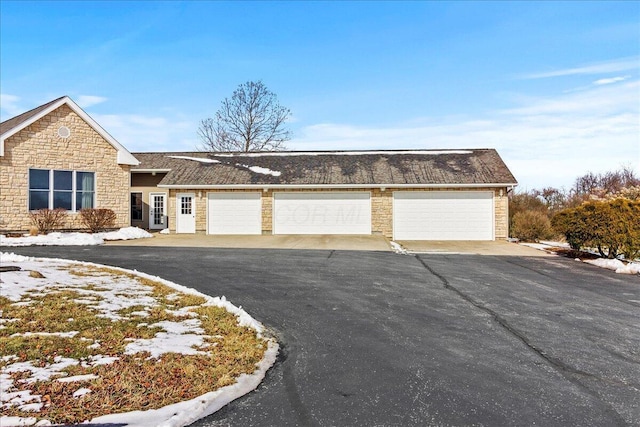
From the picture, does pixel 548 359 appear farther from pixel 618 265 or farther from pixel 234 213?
pixel 234 213

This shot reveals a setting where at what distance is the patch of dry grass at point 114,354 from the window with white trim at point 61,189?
44.9ft

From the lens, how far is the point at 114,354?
4320 millimetres

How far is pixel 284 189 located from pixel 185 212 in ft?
17.6

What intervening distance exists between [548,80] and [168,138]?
34.7 m

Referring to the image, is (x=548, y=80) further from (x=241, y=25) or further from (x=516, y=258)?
(x=241, y=25)

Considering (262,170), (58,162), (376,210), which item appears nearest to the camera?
(58,162)

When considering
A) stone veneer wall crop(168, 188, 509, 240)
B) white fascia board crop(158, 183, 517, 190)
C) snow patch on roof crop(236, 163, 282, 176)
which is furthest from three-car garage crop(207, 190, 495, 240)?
snow patch on roof crop(236, 163, 282, 176)

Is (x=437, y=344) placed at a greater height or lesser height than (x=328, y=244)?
lesser

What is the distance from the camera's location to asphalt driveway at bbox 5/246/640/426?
328cm

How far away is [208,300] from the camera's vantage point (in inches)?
268

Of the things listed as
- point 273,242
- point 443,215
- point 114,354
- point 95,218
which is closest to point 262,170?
point 273,242

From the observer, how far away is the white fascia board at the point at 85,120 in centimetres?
1725

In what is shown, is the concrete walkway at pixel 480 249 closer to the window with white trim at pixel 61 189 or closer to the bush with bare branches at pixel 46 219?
the window with white trim at pixel 61 189

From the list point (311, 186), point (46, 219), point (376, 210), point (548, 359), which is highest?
point (311, 186)
